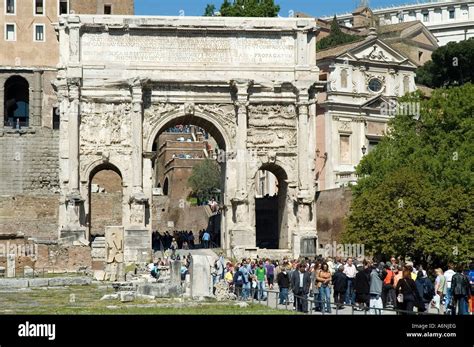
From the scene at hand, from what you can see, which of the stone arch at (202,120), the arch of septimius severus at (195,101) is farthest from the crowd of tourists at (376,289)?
the stone arch at (202,120)

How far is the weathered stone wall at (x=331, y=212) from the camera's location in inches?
2478

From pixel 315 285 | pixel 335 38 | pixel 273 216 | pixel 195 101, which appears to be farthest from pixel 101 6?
pixel 315 285

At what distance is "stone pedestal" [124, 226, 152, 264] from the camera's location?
183ft

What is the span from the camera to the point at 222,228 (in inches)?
2308

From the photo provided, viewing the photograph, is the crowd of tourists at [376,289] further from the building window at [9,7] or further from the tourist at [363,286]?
the building window at [9,7]

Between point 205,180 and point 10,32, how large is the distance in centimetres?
1629

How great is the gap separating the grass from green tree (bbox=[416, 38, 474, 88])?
4986cm

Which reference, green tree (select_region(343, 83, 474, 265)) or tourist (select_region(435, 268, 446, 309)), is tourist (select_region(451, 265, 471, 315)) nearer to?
tourist (select_region(435, 268, 446, 309))

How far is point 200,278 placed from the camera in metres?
33.2

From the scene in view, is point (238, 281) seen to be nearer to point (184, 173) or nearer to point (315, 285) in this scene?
point (315, 285)

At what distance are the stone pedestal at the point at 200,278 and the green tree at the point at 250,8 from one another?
51662mm

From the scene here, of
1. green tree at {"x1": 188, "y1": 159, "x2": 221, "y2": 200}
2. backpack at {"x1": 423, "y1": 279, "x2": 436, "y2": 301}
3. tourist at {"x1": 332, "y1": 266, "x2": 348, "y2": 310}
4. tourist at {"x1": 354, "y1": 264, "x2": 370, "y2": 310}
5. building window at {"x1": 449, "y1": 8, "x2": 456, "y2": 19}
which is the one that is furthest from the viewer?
building window at {"x1": 449, "y1": 8, "x2": 456, "y2": 19}

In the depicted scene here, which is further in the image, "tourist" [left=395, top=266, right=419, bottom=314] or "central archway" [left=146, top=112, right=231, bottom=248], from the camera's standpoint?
"central archway" [left=146, top=112, right=231, bottom=248]

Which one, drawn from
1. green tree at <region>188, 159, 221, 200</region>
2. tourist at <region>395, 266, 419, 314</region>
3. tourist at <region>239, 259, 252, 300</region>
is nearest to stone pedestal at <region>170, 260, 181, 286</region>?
tourist at <region>239, 259, 252, 300</region>
